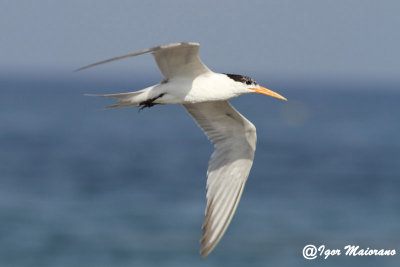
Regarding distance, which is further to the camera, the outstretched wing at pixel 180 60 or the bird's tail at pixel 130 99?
the bird's tail at pixel 130 99

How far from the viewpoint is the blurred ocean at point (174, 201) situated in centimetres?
2422

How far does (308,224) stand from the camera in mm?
27953

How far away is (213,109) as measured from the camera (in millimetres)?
10734

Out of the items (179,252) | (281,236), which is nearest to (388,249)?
(281,236)

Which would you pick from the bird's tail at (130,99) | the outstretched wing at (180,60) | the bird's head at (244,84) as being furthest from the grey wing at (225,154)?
the bird's tail at (130,99)

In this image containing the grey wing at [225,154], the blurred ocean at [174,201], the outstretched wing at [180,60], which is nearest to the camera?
the outstretched wing at [180,60]

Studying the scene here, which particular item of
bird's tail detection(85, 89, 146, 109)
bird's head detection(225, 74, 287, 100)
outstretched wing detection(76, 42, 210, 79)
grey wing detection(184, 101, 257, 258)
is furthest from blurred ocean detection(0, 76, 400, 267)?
outstretched wing detection(76, 42, 210, 79)

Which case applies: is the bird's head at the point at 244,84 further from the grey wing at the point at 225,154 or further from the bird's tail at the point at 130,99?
the bird's tail at the point at 130,99

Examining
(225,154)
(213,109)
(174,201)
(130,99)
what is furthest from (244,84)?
(174,201)

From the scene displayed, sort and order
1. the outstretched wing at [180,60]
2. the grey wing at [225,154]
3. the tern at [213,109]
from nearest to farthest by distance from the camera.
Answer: the outstretched wing at [180,60] < the tern at [213,109] < the grey wing at [225,154]

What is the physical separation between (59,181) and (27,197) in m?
4.76

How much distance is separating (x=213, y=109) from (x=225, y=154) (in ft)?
2.34

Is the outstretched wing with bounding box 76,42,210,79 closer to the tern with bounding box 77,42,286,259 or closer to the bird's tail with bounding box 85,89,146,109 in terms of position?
the tern with bounding box 77,42,286,259

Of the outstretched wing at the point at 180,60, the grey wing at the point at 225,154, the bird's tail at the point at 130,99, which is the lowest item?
the grey wing at the point at 225,154
